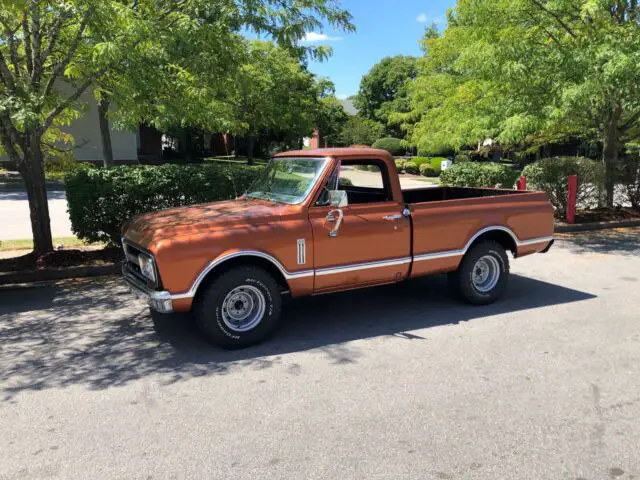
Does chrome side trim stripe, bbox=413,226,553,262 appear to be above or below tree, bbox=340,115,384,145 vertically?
below

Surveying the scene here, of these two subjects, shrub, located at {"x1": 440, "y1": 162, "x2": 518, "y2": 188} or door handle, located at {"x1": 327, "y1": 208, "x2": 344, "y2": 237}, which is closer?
door handle, located at {"x1": 327, "y1": 208, "x2": 344, "y2": 237}

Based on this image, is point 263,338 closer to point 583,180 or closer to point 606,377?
point 606,377

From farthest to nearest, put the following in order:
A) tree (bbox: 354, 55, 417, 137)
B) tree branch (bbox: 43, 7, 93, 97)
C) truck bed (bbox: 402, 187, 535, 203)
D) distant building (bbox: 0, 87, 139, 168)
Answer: tree (bbox: 354, 55, 417, 137), distant building (bbox: 0, 87, 139, 168), truck bed (bbox: 402, 187, 535, 203), tree branch (bbox: 43, 7, 93, 97)

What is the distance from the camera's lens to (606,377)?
14.3ft

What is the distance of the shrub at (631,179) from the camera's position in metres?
13.0

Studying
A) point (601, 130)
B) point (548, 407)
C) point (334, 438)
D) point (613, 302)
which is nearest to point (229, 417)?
point (334, 438)

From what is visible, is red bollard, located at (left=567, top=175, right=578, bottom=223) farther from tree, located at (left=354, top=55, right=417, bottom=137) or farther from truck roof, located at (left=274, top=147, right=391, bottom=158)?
tree, located at (left=354, top=55, right=417, bottom=137)

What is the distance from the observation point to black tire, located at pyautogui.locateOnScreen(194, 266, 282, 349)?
4.80 metres

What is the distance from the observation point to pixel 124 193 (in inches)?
328

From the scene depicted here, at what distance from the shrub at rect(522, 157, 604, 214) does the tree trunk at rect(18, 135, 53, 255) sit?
1032 centimetres

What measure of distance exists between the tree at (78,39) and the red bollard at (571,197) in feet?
22.5

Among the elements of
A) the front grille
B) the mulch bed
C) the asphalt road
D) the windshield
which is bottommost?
the asphalt road

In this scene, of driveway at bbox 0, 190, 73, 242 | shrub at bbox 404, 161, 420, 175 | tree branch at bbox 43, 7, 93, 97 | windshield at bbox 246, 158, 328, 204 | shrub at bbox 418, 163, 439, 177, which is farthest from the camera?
shrub at bbox 404, 161, 420, 175

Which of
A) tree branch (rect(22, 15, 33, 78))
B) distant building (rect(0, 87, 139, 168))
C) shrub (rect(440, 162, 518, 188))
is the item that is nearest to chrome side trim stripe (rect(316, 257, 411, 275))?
tree branch (rect(22, 15, 33, 78))
